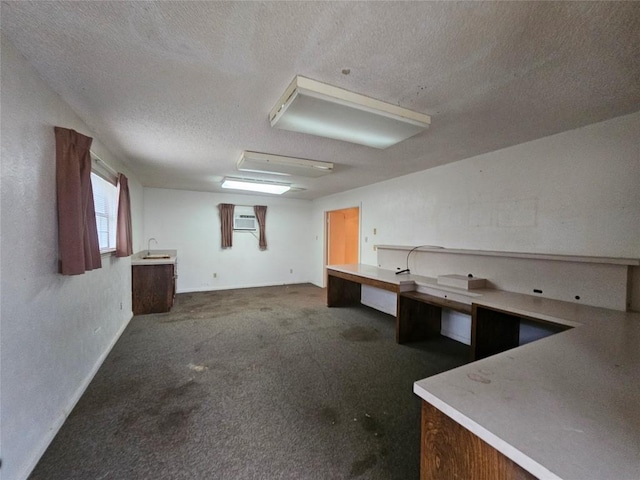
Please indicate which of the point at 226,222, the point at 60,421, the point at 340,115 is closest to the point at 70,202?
the point at 60,421

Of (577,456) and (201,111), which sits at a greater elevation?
(201,111)

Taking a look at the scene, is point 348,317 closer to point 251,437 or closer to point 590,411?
point 251,437

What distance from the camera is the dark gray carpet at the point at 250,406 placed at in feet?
4.87

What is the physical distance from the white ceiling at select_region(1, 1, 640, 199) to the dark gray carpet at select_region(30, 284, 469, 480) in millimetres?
2212

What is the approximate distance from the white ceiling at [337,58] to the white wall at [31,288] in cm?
23

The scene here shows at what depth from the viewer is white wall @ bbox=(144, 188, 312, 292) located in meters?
5.50

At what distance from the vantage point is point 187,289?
18.7ft

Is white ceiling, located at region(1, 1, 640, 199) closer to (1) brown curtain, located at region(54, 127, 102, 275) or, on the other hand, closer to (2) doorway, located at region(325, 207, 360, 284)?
(1) brown curtain, located at region(54, 127, 102, 275)

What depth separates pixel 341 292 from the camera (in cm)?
477

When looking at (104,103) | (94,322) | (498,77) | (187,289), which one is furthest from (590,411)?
(187,289)

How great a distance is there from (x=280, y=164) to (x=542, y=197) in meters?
2.68

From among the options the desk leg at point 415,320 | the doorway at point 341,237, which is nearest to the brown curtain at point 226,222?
the doorway at point 341,237

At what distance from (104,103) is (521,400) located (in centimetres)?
284

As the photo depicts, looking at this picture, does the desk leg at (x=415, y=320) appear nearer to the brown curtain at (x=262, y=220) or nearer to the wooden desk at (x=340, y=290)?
the wooden desk at (x=340, y=290)
